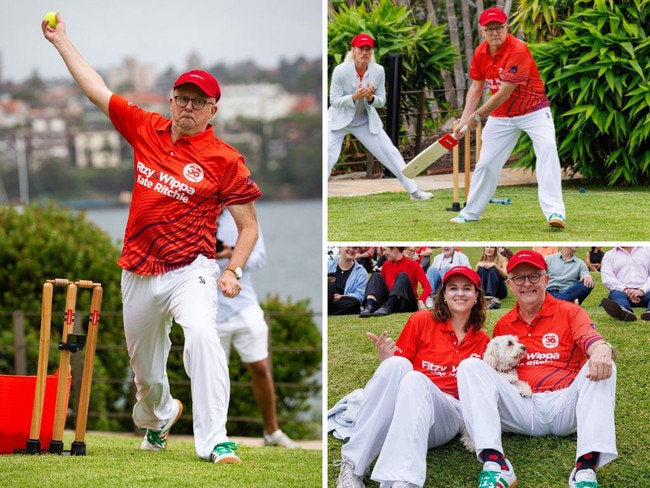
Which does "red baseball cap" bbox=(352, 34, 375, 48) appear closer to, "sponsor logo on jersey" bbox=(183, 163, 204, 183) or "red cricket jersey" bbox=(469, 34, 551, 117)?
"red cricket jersey" bbox=(469, 34, 551, 117)

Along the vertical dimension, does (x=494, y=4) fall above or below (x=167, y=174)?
above

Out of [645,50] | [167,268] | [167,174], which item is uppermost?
[645,50]

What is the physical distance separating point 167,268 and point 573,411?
1.98 metres

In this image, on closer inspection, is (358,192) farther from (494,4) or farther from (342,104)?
(494,4)

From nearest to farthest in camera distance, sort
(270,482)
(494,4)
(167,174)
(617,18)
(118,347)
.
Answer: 1. (270,482)
2. (167,174)
3. (617,18)
4. (494,4)
5. (118,347)

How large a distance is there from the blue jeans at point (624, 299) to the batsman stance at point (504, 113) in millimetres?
732

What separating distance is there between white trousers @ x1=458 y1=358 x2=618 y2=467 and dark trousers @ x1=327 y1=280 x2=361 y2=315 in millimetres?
1005

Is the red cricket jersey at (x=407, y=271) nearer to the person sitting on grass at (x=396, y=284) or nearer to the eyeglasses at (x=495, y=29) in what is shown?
the person sitting on grass at (x=396, y=284)

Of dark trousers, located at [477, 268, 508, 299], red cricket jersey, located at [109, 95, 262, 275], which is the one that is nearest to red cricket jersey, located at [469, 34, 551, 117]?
dark trousers, located at [477, 268, 508, 299]

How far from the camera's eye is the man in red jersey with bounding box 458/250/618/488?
4.93m

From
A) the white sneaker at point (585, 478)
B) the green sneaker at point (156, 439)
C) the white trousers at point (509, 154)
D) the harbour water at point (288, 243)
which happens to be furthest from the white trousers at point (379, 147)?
the harbour water at point (288, 243)

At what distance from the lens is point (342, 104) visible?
6910 mm

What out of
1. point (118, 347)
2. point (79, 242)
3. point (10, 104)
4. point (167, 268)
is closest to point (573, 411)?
point (167, 268)

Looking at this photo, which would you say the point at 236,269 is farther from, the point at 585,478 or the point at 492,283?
Result: the point at 585,478
